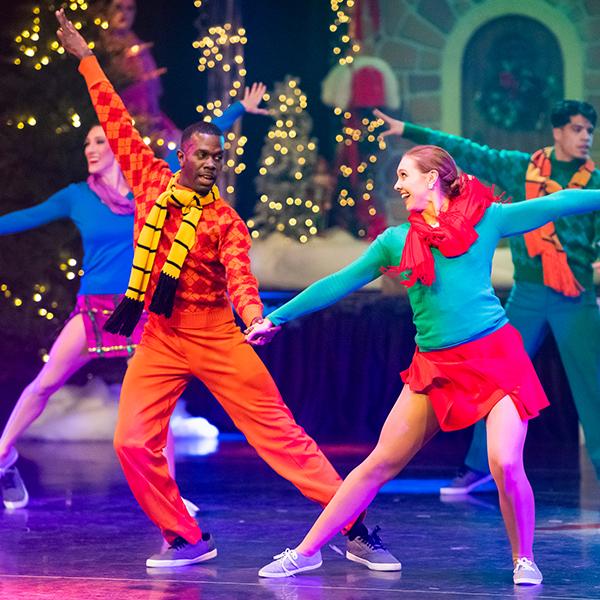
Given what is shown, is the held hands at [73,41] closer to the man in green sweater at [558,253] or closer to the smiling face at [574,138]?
the man in green sweater at [558,253]

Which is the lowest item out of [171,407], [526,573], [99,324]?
[526,573]

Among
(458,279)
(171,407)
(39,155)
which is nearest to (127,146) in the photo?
(171,407)

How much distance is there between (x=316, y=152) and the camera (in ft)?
31.5

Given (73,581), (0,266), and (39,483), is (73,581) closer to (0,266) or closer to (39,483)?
(39,483)

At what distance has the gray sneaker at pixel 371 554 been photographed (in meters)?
4.38

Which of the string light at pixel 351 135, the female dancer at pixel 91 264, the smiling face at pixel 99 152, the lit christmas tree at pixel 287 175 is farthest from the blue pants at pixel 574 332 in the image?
the lit christmas tree at pixel 287 175

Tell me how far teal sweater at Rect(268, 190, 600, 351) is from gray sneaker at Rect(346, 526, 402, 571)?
29.0 inches

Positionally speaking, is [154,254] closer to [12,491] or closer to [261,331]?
[261,331]

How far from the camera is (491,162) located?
613 cm

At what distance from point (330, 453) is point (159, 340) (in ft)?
11.1

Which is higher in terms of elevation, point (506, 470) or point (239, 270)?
point (239, 270)

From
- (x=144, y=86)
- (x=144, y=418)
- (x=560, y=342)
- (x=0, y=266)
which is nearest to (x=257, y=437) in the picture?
(x=144, y=418)

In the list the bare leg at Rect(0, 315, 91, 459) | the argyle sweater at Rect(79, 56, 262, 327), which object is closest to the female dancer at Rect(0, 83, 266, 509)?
the bare leg at Rect(0, 315, 91, 459)

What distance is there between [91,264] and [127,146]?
1214 mm
